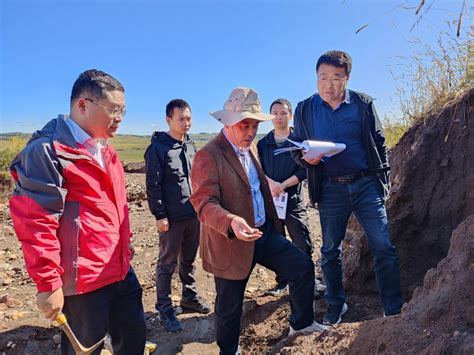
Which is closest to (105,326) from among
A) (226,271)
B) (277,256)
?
(226,271)

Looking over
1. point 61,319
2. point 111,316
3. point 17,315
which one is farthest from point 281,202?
point 17,315

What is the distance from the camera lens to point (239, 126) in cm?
285

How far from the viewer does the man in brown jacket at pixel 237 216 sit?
2.79m

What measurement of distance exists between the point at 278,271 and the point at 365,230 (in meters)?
0.84

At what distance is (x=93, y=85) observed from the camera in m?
2.39

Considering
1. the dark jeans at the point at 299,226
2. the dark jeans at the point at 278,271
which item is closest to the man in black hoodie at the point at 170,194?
the dark jeans at the point at 299,226

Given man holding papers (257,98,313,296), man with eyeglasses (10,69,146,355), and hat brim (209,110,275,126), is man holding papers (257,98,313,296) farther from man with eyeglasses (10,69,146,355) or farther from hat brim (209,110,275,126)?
man with eyeglasses (10,69,146,355)

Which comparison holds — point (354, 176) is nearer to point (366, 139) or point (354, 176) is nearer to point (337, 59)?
point (366, 139)

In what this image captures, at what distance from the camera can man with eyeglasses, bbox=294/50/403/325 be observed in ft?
10.5

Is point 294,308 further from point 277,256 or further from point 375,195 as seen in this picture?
point 375,195

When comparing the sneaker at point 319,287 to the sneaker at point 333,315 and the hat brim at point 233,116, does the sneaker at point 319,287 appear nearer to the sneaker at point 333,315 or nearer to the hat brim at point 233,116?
the sneaker at point 333,315

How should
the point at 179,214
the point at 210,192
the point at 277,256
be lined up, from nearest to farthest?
the point at 210,192
the point at 277,256
the point at 179,214

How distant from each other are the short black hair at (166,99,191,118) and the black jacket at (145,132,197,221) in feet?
0.89

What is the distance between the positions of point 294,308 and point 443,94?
3.02 meters
